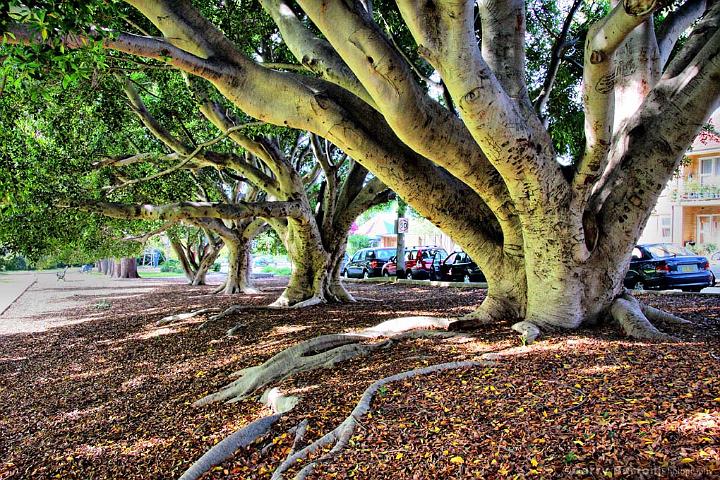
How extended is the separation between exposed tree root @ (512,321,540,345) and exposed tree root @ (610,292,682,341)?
0.95 meters

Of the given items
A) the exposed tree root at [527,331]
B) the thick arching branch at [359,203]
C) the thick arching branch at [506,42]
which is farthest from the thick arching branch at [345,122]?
the thick arching branch at [359,203]

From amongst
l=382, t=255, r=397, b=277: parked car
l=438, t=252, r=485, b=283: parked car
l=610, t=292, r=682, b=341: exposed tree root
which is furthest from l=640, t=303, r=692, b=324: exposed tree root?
l=382, t=255, r=397, b=277: parked car

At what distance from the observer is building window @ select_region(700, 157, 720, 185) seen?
2477 cm

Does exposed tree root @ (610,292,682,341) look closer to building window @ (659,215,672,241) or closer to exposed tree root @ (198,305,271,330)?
exposed tree root @ (198,305,271,330)

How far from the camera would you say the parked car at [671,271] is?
13.3m

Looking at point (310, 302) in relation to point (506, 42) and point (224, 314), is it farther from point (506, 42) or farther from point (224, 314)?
point (506, 42)

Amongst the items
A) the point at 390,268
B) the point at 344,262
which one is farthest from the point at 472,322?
the point at 344,262

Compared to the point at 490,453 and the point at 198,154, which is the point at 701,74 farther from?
the point at 198,154

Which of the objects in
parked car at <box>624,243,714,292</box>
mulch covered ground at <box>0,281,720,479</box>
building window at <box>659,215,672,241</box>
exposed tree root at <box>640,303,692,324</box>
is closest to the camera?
mulch covered ground at <box>0,281,720,479</box>

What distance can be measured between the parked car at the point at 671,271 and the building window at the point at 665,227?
552 inches

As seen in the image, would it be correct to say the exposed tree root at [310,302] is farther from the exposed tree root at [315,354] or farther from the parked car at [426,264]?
the parked car at [426,264]

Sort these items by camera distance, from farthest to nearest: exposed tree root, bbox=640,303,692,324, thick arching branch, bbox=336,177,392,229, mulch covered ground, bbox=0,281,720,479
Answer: thick arching branch, bbox=336,177,392,229, exposed tree root, bbox=640,303,692,324, mulch covered ground, bbox=0,281,720,479

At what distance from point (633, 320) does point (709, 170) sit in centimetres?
2468

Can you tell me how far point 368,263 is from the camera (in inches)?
1119
